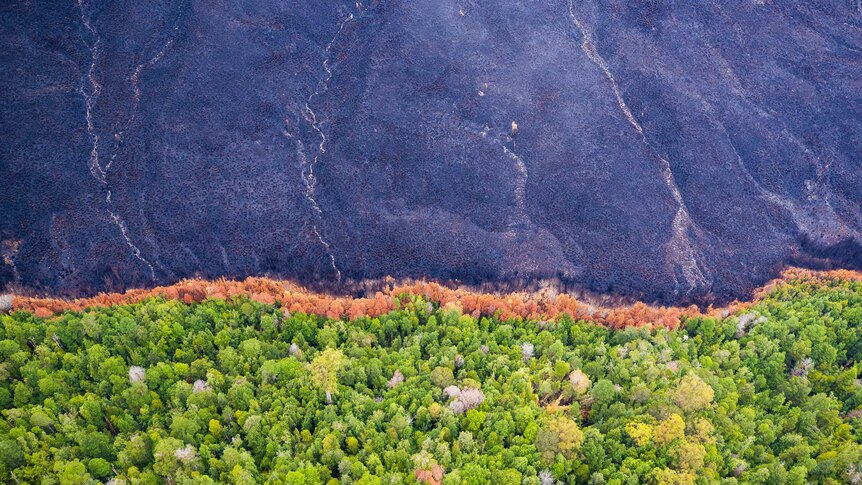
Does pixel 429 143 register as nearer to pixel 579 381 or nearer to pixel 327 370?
pixel 327 370

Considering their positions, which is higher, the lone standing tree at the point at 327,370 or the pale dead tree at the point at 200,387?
the lone standing tree at the point at 327,370

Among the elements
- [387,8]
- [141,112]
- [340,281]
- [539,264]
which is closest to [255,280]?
[340,281]

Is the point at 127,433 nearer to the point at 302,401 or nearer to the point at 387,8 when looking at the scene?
the point at 302,401

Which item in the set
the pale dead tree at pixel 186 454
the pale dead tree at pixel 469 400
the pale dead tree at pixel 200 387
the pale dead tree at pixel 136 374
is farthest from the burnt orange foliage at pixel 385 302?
the pale dead tree at pixel 186 454

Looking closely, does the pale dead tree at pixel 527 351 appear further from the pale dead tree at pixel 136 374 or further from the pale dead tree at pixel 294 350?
the pale dead tree at pixel 136 374

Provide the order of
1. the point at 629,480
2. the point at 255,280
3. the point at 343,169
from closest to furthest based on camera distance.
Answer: the point at 629,480 → the point at 255,280 → the point at 343,169

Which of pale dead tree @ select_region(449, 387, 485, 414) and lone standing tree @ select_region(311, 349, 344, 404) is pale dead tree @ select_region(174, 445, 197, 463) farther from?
pale dead tree @ select_region(449, 387, 485, 414)
